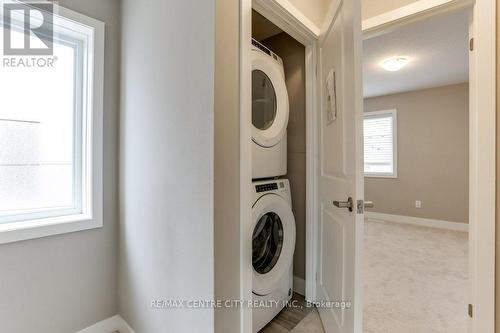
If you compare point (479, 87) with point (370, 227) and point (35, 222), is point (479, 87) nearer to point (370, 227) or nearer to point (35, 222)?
point (35, 222)

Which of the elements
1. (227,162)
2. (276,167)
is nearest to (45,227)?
(227,162)

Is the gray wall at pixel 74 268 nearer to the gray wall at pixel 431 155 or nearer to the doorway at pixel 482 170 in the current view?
the doorway at pixel 482 170

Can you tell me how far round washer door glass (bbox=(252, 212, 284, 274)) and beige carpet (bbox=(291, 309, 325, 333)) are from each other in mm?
444

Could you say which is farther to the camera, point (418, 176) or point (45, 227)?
point (418, 176)

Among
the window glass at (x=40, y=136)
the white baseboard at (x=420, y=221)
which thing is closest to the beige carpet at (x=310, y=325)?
the window glass at (x=40, y=136)

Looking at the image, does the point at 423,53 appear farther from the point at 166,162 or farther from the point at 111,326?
the point at 111,326

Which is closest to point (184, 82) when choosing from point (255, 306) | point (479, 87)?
point (255, 306)

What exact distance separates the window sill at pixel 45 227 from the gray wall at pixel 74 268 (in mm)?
37

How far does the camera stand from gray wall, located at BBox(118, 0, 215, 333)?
0.95m

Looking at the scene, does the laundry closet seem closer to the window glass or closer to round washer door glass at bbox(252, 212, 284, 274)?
round washer door glass at bbox(252, 212, 284, 274)

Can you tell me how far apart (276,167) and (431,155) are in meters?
3.67

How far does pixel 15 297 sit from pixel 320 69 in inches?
90.3

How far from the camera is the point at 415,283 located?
2.08 meters

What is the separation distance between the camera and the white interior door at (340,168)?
108 centimetres
